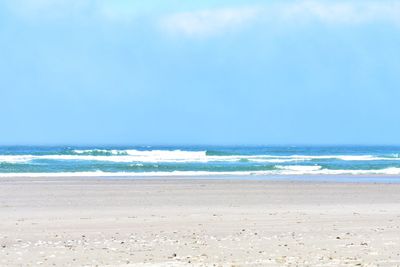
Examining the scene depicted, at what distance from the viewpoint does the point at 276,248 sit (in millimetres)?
10273

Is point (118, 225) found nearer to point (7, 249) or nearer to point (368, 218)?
point (7, 249)

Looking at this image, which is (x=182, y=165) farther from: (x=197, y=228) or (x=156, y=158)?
(x=197, y=228)

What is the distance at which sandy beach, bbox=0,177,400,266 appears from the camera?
31.1 feet

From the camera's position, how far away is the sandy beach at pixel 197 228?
9477 millimetres

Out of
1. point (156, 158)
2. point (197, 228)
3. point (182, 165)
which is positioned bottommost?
point (197, 228)

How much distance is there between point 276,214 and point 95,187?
10342mm

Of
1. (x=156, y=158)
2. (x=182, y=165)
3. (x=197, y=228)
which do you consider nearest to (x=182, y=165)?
(x=182, y=165)

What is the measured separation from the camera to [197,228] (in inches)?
506

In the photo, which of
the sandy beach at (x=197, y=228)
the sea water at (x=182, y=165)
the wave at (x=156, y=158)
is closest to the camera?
the sandy beach at (x=197, y=228)

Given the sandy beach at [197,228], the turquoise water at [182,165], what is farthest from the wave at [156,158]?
the sandy beach at [197,228]

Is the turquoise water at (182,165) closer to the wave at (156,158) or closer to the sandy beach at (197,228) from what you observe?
the wave at (156,158)

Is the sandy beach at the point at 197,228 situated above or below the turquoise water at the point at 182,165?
below

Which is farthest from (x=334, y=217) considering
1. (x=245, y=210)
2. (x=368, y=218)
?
(x=245, y=210)

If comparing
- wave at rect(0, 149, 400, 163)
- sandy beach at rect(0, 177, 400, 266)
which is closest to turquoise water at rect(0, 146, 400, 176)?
wave at rect(0, 149, 400, 163)
